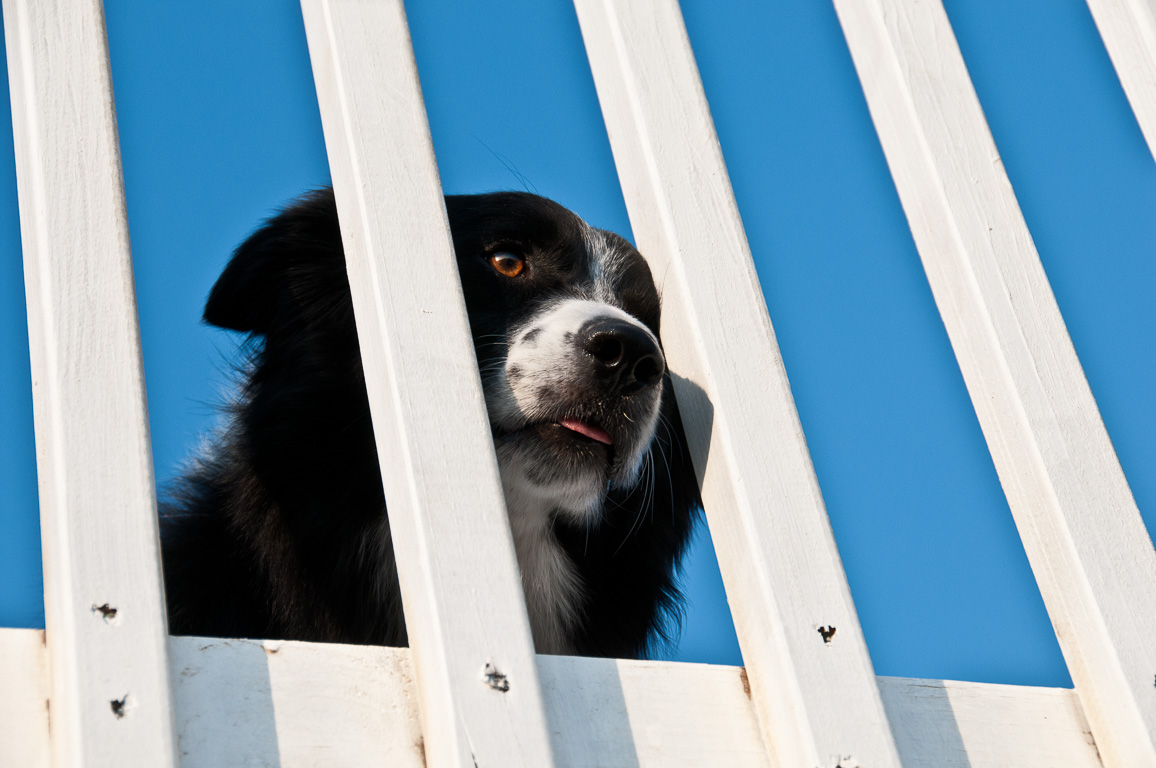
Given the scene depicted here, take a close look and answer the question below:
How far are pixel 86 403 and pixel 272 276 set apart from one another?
1576 mm

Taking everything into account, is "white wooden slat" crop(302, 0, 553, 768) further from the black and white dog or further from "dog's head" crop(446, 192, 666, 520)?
the black and white dog

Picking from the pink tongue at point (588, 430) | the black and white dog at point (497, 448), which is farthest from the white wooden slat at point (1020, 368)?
the pink tongue at point (588, 430)

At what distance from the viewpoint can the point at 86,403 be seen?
2.84 ft

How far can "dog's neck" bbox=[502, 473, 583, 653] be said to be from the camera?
7.24ft

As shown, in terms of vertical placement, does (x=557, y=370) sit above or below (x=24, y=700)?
above

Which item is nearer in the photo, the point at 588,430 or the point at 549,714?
the point at 549,714

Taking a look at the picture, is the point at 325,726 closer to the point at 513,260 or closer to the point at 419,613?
the point at 419,613

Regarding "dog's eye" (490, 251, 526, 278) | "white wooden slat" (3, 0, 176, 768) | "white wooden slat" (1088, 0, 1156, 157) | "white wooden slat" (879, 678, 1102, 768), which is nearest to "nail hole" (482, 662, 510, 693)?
"white wooden slat" (3, 0, 176, 768)

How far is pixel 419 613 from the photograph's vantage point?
89 cm

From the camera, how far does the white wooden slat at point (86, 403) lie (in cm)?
78

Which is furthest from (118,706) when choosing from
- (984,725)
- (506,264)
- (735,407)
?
(506,264)

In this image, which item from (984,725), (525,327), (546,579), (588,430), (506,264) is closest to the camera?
(984,725)

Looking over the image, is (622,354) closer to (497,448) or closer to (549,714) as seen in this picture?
(497,448)

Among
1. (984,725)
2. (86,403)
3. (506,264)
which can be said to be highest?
(506,264)
